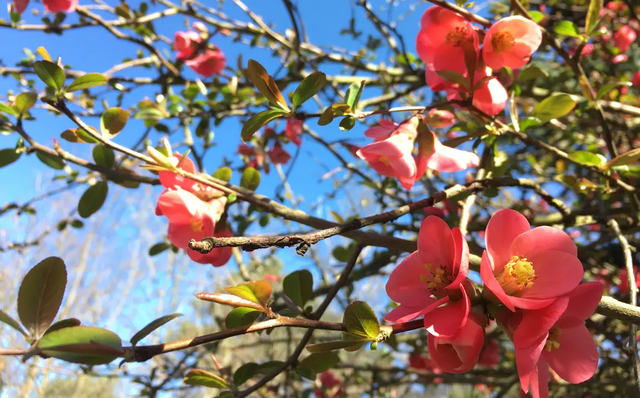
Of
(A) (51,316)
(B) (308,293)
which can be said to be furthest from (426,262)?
(A) (51,316)

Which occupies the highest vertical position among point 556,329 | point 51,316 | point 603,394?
point 51,316

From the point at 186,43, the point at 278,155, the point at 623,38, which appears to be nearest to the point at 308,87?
the point at 278,155

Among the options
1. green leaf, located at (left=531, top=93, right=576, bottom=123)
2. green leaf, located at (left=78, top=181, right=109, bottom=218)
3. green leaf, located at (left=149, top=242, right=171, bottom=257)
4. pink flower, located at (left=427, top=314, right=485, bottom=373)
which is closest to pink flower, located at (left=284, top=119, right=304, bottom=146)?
green leaf, located at (left=149, top=242, right=171, bottom=257)

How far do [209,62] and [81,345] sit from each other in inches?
48.3

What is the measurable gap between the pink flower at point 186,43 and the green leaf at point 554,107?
109cm

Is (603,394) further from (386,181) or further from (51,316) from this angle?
(51,316)

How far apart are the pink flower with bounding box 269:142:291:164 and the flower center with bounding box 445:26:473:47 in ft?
2.55

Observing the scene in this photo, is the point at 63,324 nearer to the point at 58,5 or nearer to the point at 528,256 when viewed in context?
the point at 528,256

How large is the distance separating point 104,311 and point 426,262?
34.1 ft

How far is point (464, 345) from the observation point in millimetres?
371

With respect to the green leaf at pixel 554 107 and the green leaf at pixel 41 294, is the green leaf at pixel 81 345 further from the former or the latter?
the green leaf at pixel 554 107

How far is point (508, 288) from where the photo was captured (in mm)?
438

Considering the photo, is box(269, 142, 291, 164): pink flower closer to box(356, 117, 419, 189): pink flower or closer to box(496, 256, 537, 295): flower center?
box(356, 117, 419, 189): pink flower

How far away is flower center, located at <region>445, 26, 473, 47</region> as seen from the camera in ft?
2.09
